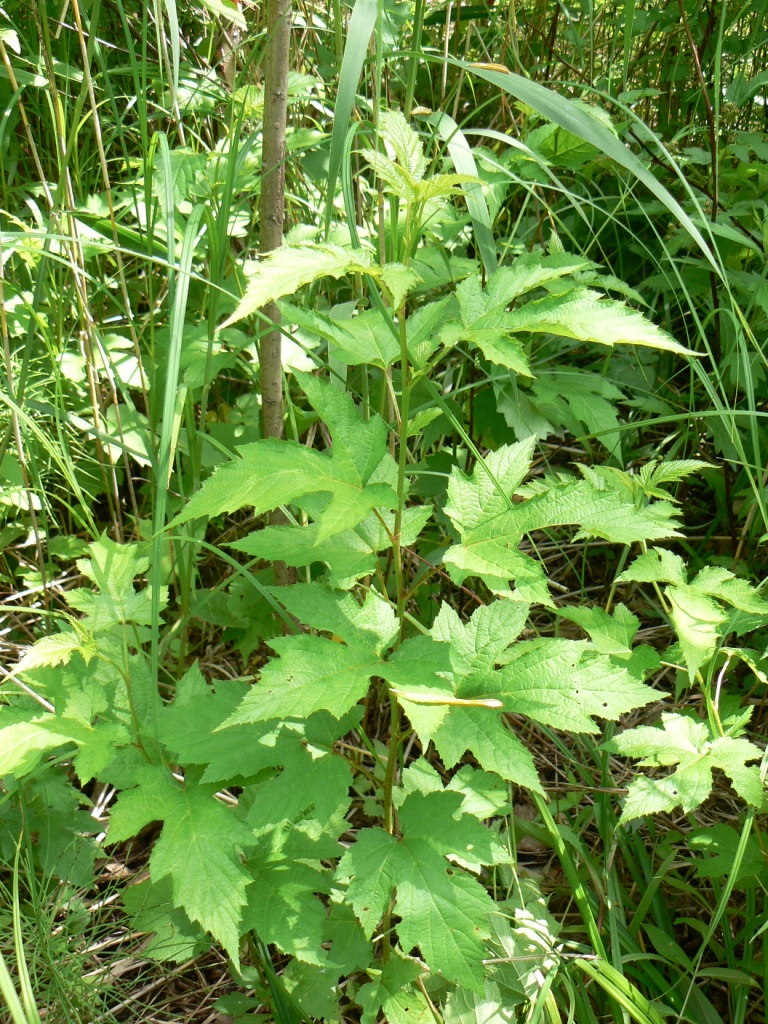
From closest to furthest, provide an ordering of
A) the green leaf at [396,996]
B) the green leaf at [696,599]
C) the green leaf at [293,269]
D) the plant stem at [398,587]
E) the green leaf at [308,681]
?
the green leaf at [293,269]
the green leaf at [308,681]
the plant stem at [398,587]
the green leaf at [396,996]
the green leaf at [696,599]

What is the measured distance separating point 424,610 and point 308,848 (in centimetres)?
66

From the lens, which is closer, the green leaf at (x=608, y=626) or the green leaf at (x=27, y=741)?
the green leaf at (x=27, y=741)

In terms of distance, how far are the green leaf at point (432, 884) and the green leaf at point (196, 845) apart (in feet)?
0.44

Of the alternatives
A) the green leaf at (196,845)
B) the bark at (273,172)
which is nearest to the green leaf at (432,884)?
the green leaf at (196,845)

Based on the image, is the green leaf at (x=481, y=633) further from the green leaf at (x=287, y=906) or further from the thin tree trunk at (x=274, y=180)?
the thin tree trunk at (x=274, y=180)

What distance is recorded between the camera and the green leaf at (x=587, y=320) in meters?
0.91

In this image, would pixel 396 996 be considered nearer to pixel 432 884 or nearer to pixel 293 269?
pixel 432 884

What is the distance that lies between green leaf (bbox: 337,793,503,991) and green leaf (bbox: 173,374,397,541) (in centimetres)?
40

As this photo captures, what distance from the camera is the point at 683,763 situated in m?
1.18

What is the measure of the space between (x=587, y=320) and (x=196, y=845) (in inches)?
29.5

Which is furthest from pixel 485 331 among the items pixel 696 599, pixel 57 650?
pixel 57 650

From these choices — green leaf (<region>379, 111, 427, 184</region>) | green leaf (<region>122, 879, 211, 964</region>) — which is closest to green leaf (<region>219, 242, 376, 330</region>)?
green leaf (<region>379, 111, 427, 184</region>)

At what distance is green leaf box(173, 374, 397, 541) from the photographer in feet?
3.05

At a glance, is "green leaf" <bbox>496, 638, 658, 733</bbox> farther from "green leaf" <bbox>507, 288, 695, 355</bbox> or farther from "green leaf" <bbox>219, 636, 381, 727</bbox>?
"green leaf" <bbox>507, 288, 695, 355</bbox>
